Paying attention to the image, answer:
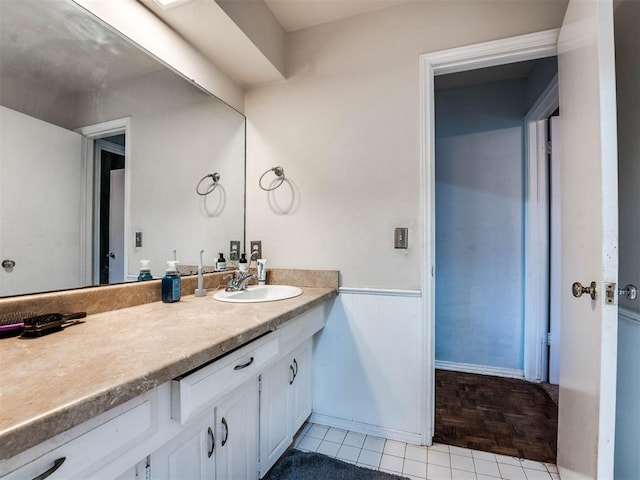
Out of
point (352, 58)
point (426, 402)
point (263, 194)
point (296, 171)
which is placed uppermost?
point (352, 58)

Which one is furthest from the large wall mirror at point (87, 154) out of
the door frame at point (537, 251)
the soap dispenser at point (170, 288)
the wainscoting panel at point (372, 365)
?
the door frame at point (537, 251)

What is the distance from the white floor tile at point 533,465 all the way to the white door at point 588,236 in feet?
0.34

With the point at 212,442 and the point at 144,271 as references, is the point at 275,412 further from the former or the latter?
the point at 144,271

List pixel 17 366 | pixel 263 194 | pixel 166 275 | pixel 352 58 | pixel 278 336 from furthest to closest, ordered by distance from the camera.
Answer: pixel 263 194 → pixel 352 58 → pixel 166 275 → pixel 278 336 → pixel 17 366

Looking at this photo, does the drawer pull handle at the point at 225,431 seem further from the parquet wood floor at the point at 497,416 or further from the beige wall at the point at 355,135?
the parquet wood floor at the point at 497,416

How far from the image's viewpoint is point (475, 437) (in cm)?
170

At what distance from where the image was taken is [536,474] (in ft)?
4.70

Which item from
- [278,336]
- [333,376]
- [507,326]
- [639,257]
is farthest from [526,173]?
[278,336]

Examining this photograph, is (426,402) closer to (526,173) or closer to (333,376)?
(333,376)

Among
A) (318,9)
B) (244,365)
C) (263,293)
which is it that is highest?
(318,9)

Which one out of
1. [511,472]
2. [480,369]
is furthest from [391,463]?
[480,369]

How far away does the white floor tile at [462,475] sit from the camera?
1404 millimetres

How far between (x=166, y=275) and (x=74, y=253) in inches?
13.7

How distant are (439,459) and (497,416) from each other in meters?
0.62
